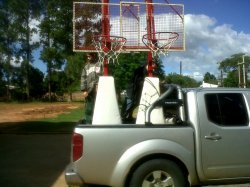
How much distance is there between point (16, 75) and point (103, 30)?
5057cm

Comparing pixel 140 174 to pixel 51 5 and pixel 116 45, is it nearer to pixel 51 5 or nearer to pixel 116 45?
pixel 116 45

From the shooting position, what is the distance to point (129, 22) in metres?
9.05

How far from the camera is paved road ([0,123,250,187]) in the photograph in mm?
7875

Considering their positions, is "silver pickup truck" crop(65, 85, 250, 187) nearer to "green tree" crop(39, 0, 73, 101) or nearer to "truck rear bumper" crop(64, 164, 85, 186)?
"truck rear bumper" crop(64, 164, 85, 186)

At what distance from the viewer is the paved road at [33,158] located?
7.88 metres

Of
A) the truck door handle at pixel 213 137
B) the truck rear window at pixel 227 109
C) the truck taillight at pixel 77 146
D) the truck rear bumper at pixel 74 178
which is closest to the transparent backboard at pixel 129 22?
the truck rear window at pixel 227 109

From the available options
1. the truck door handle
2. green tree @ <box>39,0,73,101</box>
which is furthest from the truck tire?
green tree @ <box>39,0,73,101</box>

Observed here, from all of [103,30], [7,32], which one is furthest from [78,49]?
[7,32]

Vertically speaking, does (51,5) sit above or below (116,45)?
above

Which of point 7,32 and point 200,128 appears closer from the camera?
point 200,128

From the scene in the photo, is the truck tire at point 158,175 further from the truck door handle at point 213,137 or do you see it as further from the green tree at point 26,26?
the green tree at point 26,26

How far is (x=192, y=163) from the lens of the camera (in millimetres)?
5824

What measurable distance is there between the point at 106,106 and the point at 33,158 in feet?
13.1

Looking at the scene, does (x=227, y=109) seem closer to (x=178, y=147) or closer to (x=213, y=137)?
(x=213, y=137)
